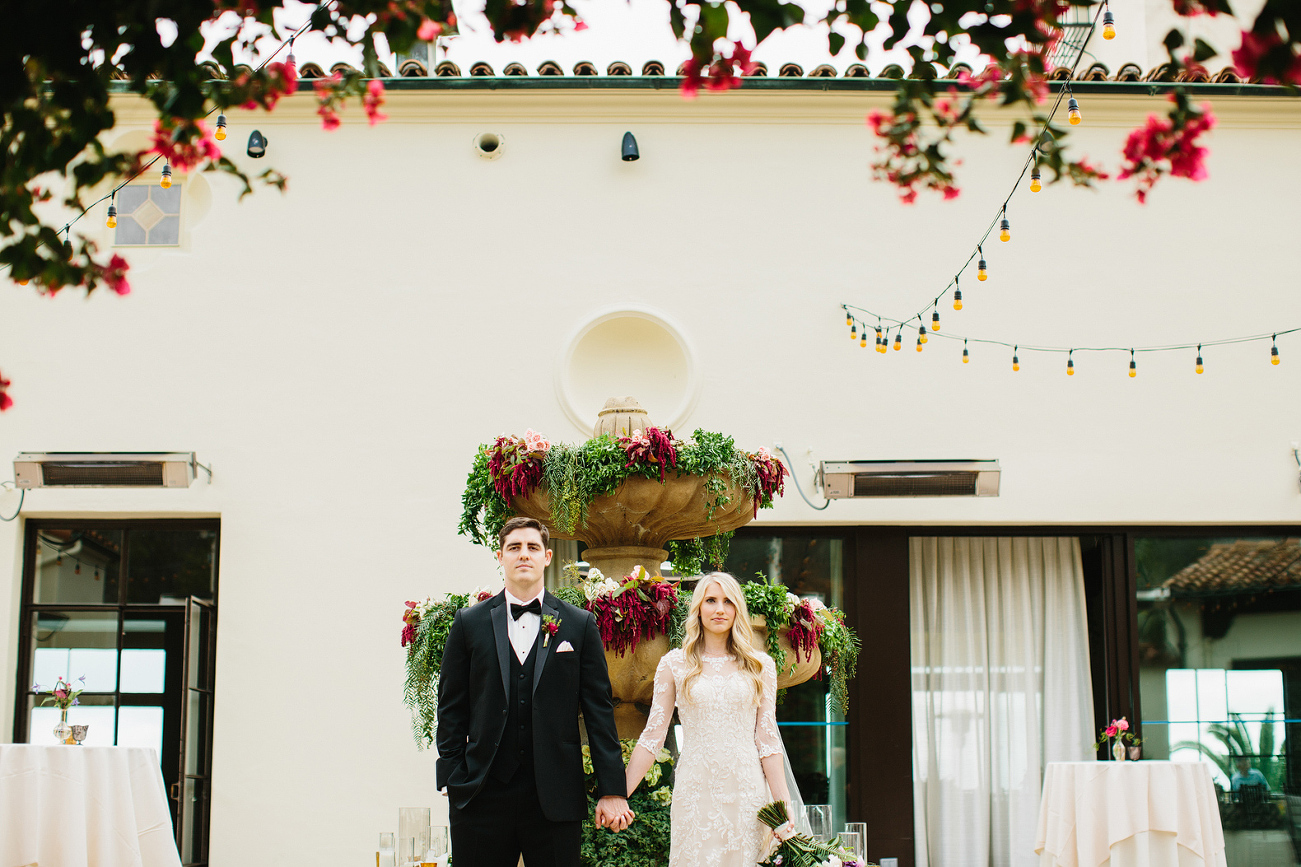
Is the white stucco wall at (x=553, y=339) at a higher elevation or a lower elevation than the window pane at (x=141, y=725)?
higher

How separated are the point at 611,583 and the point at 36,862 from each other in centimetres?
270

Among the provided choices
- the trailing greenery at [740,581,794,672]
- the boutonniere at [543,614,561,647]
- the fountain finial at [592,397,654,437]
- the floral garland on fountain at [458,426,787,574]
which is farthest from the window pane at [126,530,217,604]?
the boutonniere at [543,614,561,647]

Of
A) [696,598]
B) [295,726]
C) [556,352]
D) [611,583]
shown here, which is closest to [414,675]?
[611,583]

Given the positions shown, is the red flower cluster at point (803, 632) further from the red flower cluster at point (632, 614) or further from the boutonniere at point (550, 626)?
the boutonniere at point (550, 626)

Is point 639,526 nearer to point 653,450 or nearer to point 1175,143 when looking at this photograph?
point 653,450

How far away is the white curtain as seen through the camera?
7660 mm

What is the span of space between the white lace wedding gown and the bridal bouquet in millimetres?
74

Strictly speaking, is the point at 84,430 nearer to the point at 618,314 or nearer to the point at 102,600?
the point at 102,600

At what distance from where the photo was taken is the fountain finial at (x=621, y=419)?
17.8 feet

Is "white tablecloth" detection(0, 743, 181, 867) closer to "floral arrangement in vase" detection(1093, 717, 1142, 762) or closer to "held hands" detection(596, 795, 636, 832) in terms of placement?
"held hands" detection(596, 795, 636, 832)

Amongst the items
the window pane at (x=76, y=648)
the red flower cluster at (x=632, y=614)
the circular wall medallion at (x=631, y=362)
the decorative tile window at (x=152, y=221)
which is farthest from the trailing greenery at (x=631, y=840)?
the decorative tile window at (x=152, y=221)

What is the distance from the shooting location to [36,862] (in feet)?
16.8

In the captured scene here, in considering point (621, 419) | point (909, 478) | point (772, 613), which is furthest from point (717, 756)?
point (909, 478)

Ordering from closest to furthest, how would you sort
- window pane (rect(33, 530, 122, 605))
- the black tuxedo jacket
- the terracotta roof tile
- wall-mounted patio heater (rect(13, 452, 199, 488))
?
the black tuxedo jacket → wall-mounted patio heater (rect(13, 452, 199, 488)) → window pane (rect(33, 530, 122, 605)) → the terracotta roof tile
